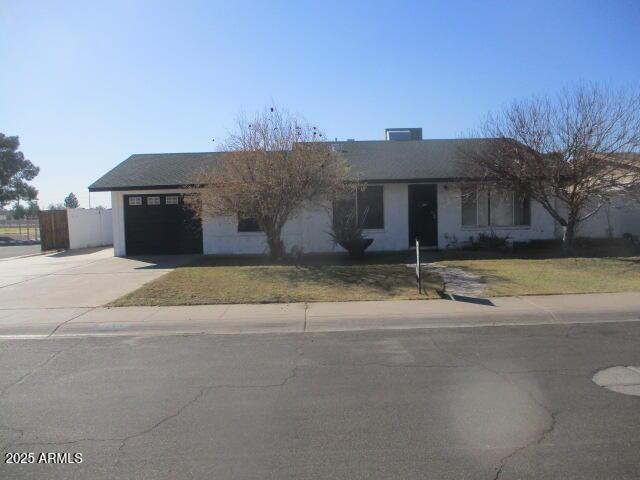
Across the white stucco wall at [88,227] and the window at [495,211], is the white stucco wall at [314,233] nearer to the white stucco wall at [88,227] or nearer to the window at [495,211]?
the window at [495,211]

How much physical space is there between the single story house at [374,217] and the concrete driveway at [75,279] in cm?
122

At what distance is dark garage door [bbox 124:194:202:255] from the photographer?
1939 centimetres

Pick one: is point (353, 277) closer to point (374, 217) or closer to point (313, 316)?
point (313, 316)

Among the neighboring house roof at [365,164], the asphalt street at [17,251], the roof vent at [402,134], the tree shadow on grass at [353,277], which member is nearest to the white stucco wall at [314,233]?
the neighboring house roof at [365,164]

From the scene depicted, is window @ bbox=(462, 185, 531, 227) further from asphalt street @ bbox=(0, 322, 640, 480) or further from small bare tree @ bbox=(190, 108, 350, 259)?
asphalt street @ bbox=(0, 322, 640, 480)

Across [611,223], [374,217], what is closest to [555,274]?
[374,217]

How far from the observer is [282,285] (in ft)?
38.5

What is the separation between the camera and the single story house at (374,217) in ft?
62.0

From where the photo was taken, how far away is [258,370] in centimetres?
601

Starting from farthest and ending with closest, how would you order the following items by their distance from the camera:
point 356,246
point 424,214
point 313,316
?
point 424,214 < point 356,246 < point 313,316

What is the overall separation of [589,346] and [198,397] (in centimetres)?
502

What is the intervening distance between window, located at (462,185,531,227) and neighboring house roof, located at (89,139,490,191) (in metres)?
1.76

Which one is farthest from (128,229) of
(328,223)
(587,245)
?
(587,245)

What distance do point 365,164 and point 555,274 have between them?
8837mm
